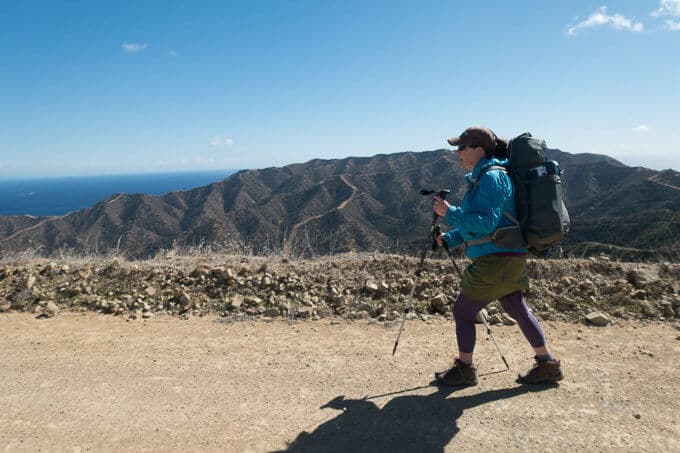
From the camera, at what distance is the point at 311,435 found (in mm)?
2881

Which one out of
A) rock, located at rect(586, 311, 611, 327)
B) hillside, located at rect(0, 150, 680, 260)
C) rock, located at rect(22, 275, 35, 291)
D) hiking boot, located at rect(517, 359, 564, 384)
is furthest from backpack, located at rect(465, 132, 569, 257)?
hillside, located at rect(0, 150, 680, 260)

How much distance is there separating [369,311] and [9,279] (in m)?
6.01

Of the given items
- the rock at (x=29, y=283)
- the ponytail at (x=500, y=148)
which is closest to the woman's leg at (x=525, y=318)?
the ponytail at (x=500, y=148)

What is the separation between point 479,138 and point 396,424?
2.32 metres

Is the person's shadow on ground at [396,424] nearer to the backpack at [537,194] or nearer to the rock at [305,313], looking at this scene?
the backpack at [537,194]

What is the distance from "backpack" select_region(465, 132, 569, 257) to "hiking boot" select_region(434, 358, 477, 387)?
114 cm

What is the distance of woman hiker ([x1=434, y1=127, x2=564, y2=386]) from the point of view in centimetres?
297

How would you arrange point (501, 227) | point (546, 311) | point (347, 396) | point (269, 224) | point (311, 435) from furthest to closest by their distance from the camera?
point (269, 224)
point (546, 311)
point (347, 396)
point (501, 227)
point (311, 435)

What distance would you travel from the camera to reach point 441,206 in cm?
323

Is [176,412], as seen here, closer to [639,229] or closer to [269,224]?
[639,229]

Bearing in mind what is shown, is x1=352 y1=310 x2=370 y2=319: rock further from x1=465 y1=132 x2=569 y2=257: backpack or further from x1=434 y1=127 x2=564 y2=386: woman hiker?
x1=465 y1=132 x2=569 y2=257: backpack

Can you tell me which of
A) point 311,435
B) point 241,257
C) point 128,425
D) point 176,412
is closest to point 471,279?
point 311,435

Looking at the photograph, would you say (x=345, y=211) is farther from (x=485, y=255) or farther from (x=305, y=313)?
(x=485, y=255)

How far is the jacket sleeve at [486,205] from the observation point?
2924 mm
